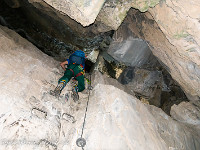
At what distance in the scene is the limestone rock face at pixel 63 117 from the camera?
2.69 m

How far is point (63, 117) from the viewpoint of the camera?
129 inches

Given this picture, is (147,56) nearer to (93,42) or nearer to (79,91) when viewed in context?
Answer: (93,42)

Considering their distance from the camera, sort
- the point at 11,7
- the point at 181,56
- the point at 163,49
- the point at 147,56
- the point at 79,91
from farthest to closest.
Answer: the point at 11,7
the point at 147,56
the point at 79,91
the point at 163,49
the point at 181,56

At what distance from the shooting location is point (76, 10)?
9.76 feet

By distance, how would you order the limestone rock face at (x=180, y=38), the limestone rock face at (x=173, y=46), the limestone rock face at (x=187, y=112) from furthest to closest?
the limestone rock face at (x=187, y=112) → the limestone rock face at (x=173, y=46) → the limestone rock face at (x=180, y=38)

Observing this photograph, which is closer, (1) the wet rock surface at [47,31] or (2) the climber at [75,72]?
(2) the climber at [75,72]

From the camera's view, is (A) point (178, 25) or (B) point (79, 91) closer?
(A) point (178, 25)

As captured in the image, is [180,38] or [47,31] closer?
[180,38]

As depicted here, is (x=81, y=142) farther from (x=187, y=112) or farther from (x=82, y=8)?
(x=187, y=112)

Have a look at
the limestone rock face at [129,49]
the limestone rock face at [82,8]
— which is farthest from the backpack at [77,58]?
the limestone rock face at [82,8]

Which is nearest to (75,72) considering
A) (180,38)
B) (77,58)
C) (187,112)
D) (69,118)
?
(77,58)

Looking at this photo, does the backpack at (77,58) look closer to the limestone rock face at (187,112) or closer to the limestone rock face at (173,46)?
the limestone rock face at (173,46)

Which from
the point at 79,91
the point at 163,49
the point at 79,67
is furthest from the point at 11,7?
the point at 163,49

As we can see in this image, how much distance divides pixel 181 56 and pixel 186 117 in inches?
77.0
